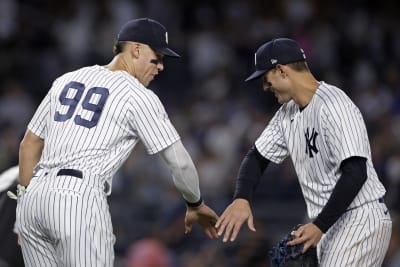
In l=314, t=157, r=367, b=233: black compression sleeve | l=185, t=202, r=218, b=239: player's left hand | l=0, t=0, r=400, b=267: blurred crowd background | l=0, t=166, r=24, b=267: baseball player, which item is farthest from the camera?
l=0, t=0, r=400, b=267: blurred crowd background

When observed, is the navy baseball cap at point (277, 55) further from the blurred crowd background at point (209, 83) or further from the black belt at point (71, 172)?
the blurred crowd background at point (209, 83)

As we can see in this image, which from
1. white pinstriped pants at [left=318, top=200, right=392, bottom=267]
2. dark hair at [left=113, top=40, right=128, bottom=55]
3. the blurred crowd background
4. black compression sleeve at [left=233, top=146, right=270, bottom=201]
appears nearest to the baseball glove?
white pinstriped pants at [left=318, top=200, right=392, bottom=267]

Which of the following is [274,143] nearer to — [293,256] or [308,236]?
[293,256]

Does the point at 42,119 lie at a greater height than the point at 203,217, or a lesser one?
greater

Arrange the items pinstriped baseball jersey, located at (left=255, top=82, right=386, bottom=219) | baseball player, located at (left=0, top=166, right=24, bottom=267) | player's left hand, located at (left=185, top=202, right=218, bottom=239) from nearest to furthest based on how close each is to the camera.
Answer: pinstriped baseball jersey, located at (left=255, top=82, right=386, bottom=219) < player's left hand, located at (left=185, top=202, right=218, bottom=239) < baseball player, located at (left=0, top=166, right=24, bottom=267)

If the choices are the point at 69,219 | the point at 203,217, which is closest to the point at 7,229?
the point at 203,217

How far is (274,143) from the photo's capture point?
5863mm

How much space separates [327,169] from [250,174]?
2.03 feet

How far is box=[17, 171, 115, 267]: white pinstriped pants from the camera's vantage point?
16.8 feet

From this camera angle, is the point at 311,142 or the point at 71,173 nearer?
the point at 71,173

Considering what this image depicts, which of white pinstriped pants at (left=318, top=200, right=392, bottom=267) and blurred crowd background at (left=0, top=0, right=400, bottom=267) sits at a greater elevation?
white pinstriped pants at (left=318, top=200, right=392, bottom=267)

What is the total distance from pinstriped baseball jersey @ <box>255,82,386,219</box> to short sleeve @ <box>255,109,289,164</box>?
0.09 meters

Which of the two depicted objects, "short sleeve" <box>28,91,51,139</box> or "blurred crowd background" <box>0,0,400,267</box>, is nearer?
"short sleeve" <box>28,91,51,139</box>

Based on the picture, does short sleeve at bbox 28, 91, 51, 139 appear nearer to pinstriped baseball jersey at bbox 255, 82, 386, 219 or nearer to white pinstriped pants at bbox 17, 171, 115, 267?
white pinstriped pants at bbox 17, 171, 115, 267
